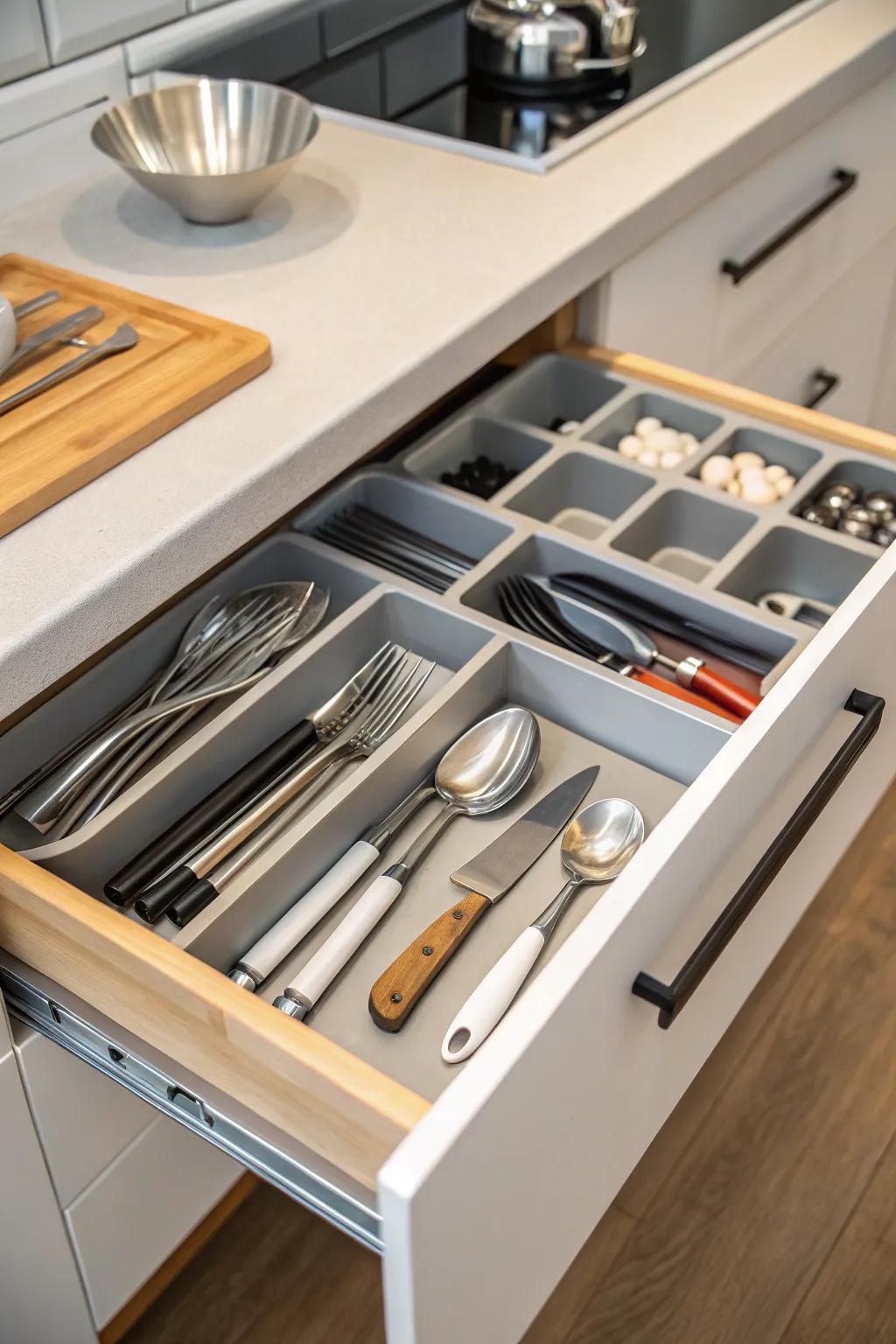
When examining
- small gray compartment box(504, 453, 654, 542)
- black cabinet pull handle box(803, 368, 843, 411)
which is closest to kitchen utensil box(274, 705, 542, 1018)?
small gray compartment box(504, 453, 654, 542)

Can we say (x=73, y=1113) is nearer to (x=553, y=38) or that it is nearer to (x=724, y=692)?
(x=724, y=692)

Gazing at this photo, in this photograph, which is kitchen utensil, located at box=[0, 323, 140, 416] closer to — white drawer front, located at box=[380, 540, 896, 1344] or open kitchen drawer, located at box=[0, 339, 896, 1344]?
open kitchen drawer, located at box=[0, 339, 896, 1344]

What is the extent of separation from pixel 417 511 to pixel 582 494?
6.3 inches

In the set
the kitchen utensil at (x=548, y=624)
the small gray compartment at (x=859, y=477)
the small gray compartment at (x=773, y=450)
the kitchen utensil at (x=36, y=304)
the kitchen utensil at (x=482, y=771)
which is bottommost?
the kitchen utensil at (x=482, y=771)

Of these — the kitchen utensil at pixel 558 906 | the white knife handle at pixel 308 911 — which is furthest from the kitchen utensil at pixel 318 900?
the kitchen utensil at pixel 558 906

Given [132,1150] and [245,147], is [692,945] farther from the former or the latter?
[245,147]

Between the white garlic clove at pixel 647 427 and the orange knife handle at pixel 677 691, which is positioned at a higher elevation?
the white garlic clove at pixel 647 427

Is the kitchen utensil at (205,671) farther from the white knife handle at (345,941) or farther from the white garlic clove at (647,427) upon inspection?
the white garlic clove at (647,427)

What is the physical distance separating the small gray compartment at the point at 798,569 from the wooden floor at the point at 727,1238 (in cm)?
58

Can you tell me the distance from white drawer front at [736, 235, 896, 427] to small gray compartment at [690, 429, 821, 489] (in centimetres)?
39

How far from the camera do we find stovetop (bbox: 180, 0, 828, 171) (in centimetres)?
128

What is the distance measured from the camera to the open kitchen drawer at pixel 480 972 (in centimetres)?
59

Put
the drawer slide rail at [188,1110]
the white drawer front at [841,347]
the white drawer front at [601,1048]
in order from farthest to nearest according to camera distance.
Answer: the white drawer front at [841,347] < the drawer slide rail at [188,1110] < the white drawer front at [601,1048]

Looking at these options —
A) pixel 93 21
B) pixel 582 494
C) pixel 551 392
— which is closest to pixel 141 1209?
pixel 582 494
